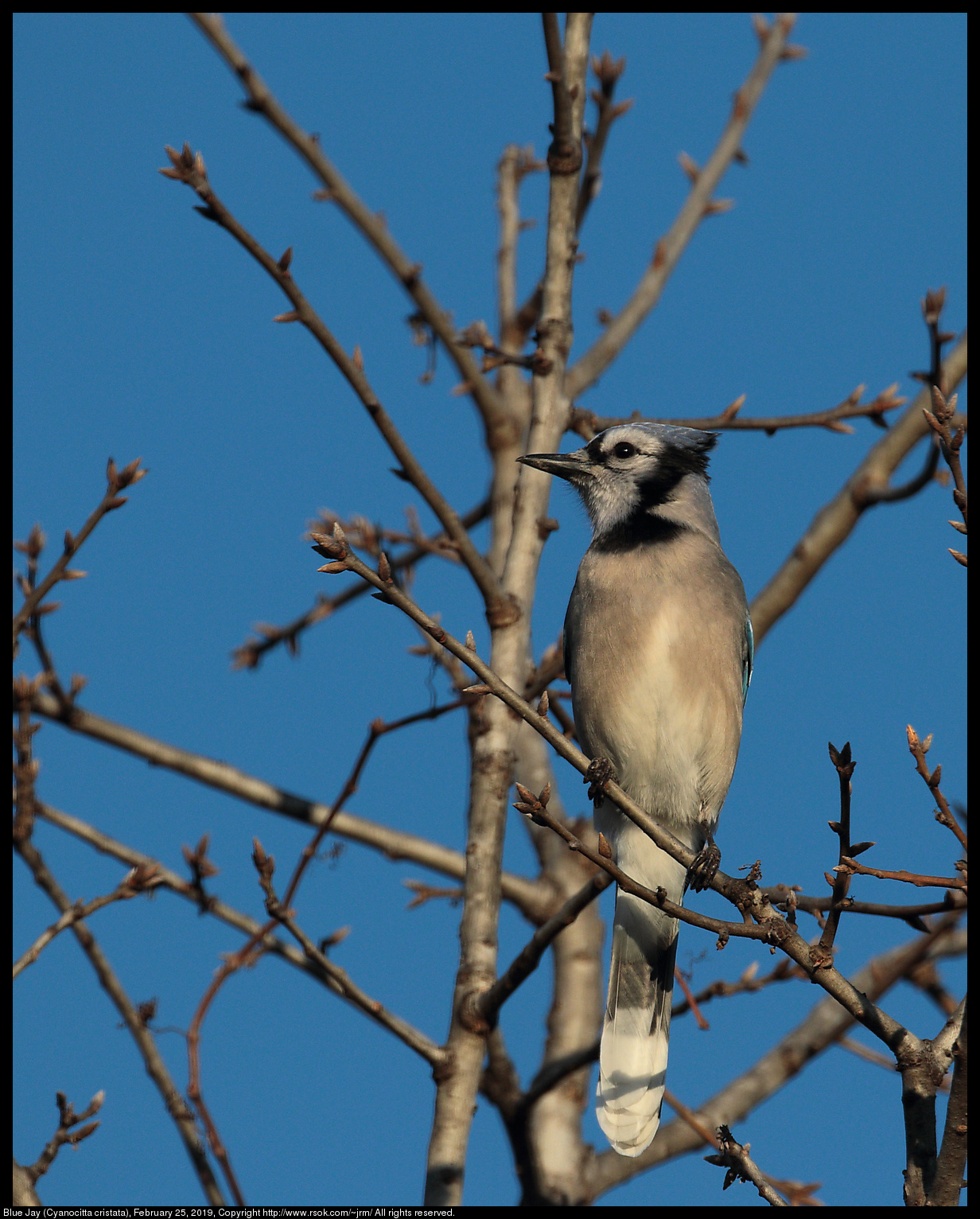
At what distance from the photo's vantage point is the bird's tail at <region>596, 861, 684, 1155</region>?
367 cm

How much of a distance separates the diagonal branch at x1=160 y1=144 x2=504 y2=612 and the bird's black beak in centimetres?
36

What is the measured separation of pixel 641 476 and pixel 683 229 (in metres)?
2.01

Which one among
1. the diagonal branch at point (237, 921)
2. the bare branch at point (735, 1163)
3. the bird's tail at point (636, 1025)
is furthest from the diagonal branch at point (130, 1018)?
the bare branch at point (735, 1163)

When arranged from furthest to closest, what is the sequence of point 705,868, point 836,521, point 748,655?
point 836,521, point 748,655, point 705,868

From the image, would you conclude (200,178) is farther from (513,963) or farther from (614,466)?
(513,963)

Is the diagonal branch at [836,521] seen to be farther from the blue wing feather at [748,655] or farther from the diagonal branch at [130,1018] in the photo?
the diagonal branch at [130,1018]

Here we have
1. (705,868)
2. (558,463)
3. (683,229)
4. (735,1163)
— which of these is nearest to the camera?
(735,1163)

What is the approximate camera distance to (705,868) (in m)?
3.43

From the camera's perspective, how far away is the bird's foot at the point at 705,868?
9.76ft

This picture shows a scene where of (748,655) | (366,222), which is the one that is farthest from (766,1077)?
(366,222)

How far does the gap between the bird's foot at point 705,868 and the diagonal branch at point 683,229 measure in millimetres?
1916

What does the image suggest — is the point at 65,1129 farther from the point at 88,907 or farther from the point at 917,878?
the point at 917,878

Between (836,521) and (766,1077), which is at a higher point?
(836,521)
